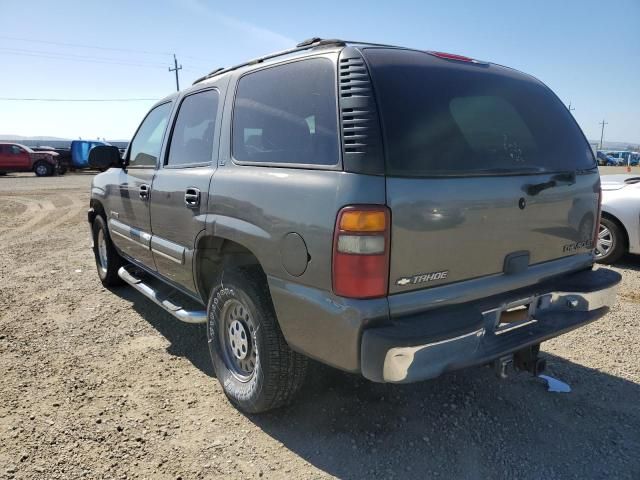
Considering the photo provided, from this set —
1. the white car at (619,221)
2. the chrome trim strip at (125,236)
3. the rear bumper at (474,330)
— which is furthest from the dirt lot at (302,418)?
the white car at (619,221)

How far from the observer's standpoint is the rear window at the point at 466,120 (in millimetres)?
2104

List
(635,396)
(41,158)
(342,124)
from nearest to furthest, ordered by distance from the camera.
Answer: (342,124) → (635,396) → (41,158)

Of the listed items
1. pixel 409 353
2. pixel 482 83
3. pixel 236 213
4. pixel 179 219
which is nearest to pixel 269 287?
pixel 236 213

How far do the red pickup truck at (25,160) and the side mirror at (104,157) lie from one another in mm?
23583

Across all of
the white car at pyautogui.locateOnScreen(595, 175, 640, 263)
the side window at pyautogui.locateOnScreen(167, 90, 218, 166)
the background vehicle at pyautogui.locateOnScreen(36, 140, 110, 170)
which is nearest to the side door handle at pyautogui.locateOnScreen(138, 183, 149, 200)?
the side window at pyautogui.locateOnScreen(167, 90, 218, 166)

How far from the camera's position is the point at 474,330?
82.7 inches

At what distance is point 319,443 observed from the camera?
256cm

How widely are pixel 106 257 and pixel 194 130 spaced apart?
2.62m

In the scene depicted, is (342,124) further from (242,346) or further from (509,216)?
(242,346)

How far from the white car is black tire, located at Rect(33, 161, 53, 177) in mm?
25991

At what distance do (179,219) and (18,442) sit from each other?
5.14 ft

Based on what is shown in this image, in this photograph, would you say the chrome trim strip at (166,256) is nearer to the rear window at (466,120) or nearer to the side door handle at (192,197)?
the side door handle at (192,197)

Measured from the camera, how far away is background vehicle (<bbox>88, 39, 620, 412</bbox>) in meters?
2.01

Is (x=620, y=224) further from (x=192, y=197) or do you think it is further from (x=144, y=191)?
(x=144, y=191)
